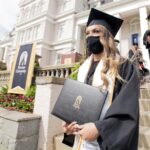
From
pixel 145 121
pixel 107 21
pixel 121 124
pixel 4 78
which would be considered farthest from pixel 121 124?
pixel 4 78

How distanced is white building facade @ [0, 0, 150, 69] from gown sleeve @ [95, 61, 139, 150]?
51.3 feet

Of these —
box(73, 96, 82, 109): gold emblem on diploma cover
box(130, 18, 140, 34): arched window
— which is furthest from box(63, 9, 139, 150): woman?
box(130, 18, 140, 34): arched window

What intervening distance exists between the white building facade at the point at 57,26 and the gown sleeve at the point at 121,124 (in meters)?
15.6

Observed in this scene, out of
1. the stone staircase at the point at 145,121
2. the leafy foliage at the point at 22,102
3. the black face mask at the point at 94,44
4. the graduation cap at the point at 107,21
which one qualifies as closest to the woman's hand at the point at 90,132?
the black face mask at the point at 94,44

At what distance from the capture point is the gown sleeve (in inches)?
41.9

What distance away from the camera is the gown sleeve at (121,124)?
1064 mm

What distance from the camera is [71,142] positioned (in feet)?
4.96

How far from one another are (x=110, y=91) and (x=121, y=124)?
0.88 feet

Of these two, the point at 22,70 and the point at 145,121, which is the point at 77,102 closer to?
the point at 145,121

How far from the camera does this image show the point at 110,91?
1.27 m

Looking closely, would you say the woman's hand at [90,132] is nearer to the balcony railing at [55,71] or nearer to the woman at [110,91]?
the woman at [110,91]

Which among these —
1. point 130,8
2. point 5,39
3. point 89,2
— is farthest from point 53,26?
point 5,39

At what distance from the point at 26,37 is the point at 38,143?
74.6 ft

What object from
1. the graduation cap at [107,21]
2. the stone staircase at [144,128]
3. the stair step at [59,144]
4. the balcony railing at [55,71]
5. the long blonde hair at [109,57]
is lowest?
the stair step at [59,144]
